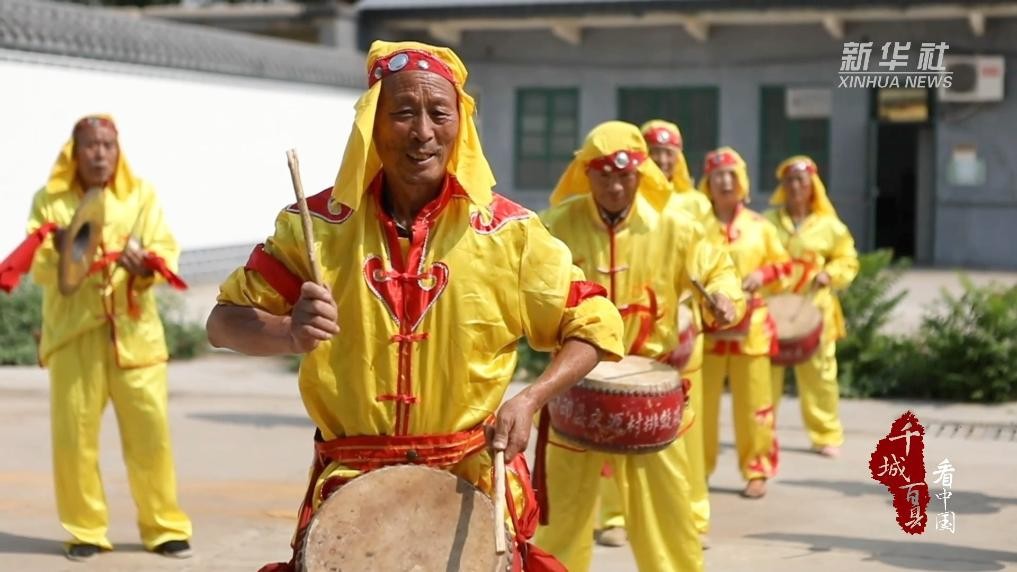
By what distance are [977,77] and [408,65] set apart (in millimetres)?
18656

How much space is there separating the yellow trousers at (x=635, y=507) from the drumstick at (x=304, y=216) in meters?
2.72

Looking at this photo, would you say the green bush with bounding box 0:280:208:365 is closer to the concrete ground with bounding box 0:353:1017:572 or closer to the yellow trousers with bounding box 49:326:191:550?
the concrete ground with bounding box 0:353:1017:572

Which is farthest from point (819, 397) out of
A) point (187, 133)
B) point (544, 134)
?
point (544, 134)

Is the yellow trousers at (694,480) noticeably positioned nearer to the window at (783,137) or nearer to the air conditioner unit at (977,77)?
the air conditioner unit at (977,77)

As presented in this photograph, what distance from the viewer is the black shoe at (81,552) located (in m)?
7.19

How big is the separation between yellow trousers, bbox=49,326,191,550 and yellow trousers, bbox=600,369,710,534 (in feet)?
6.74

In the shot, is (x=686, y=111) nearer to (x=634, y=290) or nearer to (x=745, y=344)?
(x=745, y=344)

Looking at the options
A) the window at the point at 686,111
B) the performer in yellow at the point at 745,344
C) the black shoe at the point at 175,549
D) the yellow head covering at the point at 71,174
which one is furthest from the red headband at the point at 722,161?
the window at the point at 686,111

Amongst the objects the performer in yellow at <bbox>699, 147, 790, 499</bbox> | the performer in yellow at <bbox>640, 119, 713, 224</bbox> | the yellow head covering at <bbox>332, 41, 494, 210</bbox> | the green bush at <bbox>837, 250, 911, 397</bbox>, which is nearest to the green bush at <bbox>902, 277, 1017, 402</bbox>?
the green bush at <bbox>837, 250, 911, 397</bbox>

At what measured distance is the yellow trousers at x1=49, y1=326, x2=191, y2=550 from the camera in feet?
23.7

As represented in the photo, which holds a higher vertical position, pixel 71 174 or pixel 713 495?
pixel 71 174

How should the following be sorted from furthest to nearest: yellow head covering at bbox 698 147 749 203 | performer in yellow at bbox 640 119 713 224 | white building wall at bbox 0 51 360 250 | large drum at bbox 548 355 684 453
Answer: white building wall at bbox 0 51 360 250 < yellow head covering at bbox 698 147 749 203 < performer in yellow at bbox 640 119 713 224 < large drum at bbox 548 355 684 453

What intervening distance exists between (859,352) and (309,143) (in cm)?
1017

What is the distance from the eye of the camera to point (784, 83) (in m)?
22.3
